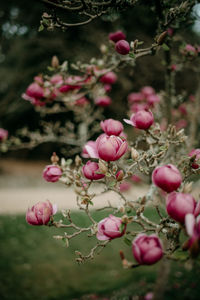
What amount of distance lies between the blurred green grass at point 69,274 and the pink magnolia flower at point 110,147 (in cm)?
213

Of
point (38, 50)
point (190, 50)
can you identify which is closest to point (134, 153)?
point (190, 50)

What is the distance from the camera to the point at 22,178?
10.3m

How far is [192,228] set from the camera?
1.90 ft

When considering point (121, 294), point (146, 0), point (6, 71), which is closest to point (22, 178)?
point (6, 71)

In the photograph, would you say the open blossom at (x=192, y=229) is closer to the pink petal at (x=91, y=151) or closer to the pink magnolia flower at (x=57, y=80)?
the pink petal at (x=91, y=151)

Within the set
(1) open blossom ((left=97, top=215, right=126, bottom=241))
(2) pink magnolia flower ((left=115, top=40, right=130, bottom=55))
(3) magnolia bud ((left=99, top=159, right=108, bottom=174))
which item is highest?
(2) pink magnolia flower ((left=115, top=40, right=130, bottom=55))

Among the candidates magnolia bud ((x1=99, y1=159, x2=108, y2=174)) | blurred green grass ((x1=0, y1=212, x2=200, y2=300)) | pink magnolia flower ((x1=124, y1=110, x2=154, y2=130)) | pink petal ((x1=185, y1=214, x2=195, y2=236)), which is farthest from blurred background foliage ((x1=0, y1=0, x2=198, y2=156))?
pink petal ((x1=185, y1=214, x2=195, y2=236))

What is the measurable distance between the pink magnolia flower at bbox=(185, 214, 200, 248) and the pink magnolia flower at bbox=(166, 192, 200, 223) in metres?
0.03

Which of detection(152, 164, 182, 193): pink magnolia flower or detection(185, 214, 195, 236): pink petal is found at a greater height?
detection(152, 164, 182, 193): pink magnolia flower

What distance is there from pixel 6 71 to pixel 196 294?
12.7m

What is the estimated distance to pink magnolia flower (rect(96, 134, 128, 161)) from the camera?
2.47 feet

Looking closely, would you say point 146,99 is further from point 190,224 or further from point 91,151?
point 190,224

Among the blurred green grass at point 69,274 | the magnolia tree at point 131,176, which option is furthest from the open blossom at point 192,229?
the blurred green grass at point 69,274

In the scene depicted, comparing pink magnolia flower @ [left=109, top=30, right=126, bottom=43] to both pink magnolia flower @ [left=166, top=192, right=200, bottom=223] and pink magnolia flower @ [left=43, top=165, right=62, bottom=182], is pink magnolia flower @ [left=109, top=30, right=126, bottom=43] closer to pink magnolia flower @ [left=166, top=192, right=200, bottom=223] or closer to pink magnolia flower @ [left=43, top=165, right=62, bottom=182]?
pink magnolia flower @ [left=43, top=165, right=62, bottom=182]
